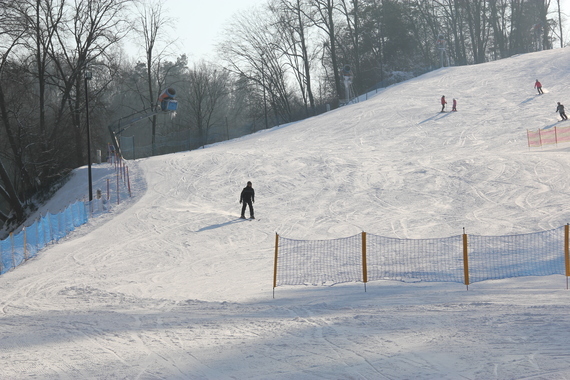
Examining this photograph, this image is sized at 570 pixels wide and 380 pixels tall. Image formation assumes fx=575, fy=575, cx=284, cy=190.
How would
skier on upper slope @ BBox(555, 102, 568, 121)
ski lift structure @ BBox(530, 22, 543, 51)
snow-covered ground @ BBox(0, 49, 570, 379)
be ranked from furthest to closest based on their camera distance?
1. ski lift structure @ BBox(530, 22, 543, 51)
2. skier on upper slope @ BBox(555, 102, 568, 121)
3. snow-covered ground @ BBox(0, 49, 570, 379)

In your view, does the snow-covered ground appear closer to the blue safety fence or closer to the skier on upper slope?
the blue safety fence

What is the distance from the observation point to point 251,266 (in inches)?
631

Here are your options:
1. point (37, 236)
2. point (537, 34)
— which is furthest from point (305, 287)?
point (537, 34)

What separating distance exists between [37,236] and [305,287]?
40.3ft

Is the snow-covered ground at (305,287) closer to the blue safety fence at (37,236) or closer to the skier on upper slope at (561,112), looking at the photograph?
the blue safety fence at (37,236)

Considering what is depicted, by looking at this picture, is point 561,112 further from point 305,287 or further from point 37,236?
point 37,236

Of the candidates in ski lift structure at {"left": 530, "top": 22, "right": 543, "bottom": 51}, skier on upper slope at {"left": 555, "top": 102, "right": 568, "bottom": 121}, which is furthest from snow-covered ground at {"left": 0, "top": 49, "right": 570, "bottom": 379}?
Answer: ski lift structure at {"left": 530, "top": 22, "right": 543, "bottom": 51}

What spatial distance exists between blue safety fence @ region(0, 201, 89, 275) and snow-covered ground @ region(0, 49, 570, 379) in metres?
0.61

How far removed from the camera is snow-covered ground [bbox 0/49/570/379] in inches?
304

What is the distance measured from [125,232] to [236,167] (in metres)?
11.2

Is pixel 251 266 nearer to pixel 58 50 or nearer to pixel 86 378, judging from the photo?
pixel 86 378

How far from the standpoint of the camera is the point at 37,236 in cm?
2078

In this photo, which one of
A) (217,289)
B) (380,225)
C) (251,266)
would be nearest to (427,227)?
(380,225)

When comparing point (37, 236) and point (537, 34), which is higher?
point (537, 34)
